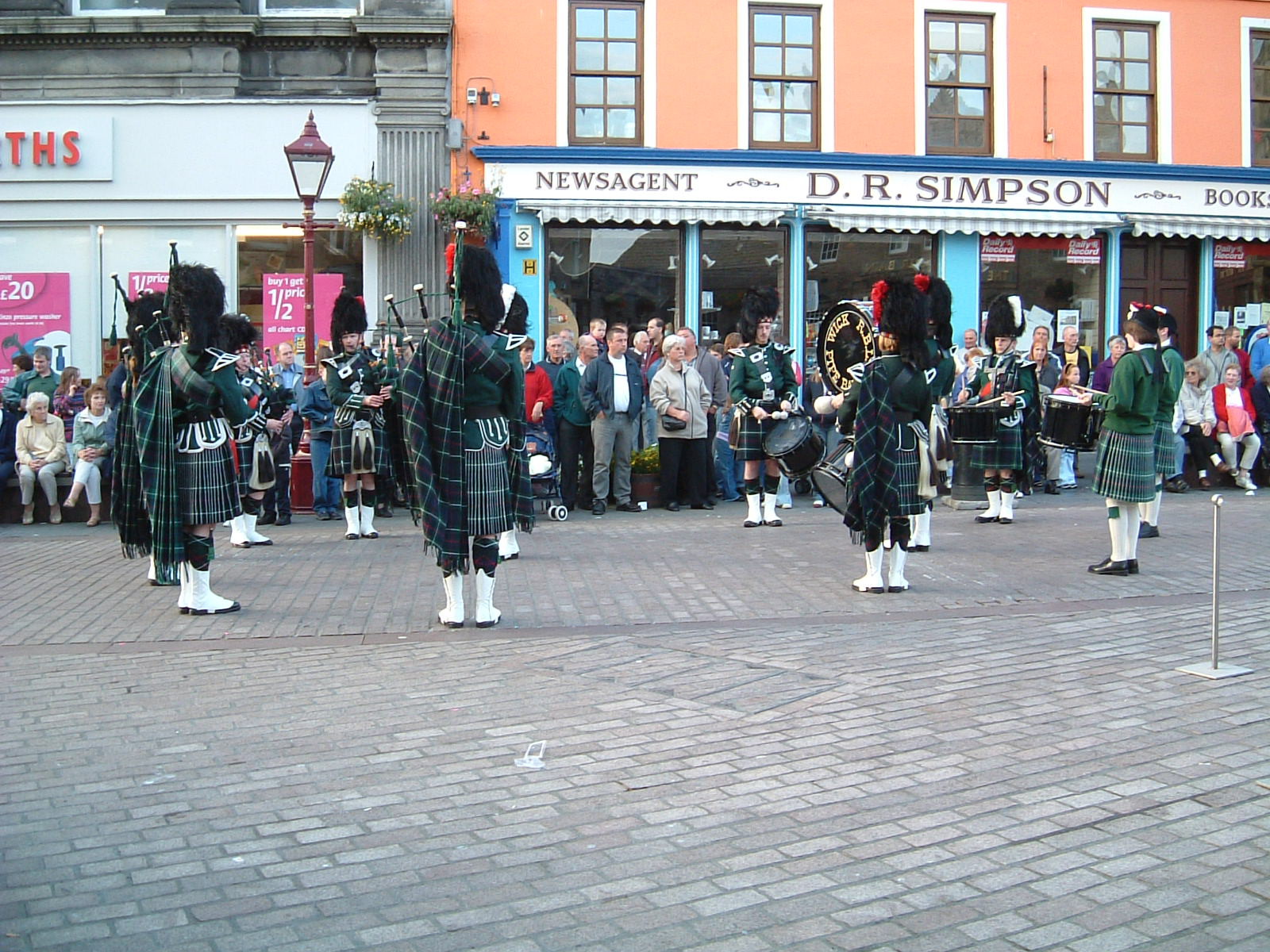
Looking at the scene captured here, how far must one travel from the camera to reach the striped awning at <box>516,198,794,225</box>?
58.9ft

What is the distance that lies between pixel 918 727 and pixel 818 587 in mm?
3568

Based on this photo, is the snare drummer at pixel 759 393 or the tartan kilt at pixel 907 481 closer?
the tartan kilt at pixel 907 481

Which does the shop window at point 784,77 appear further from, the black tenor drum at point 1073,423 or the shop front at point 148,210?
the black tenor drum at point 1073,423

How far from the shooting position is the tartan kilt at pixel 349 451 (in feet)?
40.8

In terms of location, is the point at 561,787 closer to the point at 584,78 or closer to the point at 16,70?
the point at 584,78

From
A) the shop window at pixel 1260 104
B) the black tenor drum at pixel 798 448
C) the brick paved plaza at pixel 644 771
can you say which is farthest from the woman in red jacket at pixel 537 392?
the shop window at pixel 1260 104

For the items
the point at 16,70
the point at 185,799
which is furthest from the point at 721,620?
the point at 16,70

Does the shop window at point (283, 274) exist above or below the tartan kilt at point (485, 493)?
above

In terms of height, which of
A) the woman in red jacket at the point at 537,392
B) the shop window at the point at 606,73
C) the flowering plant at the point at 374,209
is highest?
the shop window at the point at 606,73

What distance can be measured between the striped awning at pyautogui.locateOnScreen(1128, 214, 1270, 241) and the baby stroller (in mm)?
9781

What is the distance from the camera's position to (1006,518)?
43.8 feet

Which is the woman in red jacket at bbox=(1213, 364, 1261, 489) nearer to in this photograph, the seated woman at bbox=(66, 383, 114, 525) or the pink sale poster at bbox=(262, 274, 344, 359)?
the pink sale poster at bbox=(262, 274, 344, 359)

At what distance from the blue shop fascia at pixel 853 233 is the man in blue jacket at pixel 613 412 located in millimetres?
3851

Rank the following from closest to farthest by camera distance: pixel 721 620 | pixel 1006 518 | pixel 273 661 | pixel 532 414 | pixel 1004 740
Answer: pixel 1004 740 → pixel 273 661 → pixel 721 620 → pixel 1006 518 → pixel 532 414
